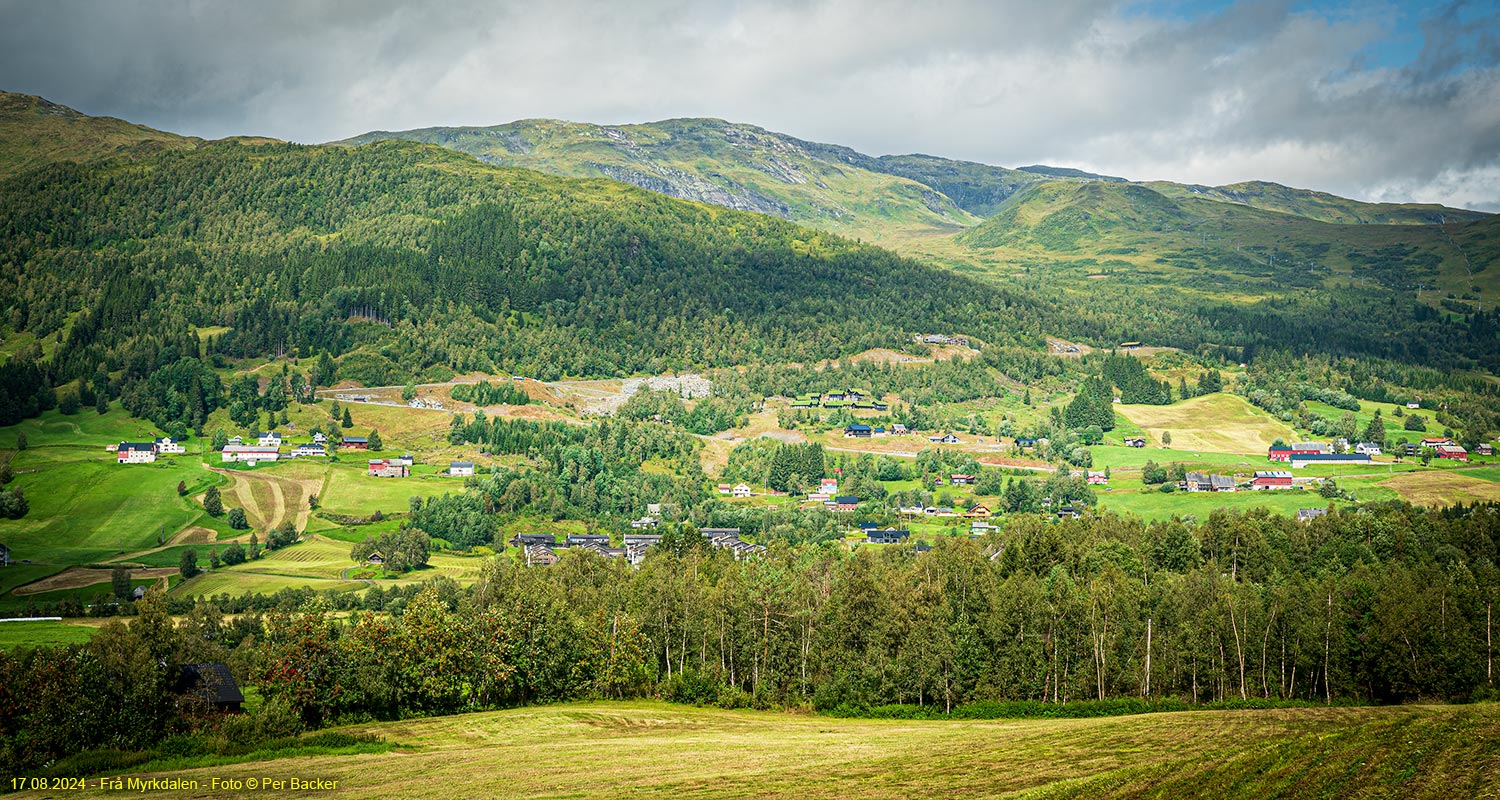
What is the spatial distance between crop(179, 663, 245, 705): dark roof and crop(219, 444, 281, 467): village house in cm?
13051

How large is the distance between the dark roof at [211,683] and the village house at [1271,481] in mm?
163129

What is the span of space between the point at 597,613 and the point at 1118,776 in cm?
5752

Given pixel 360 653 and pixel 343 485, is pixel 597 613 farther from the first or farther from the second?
pixel 343 485

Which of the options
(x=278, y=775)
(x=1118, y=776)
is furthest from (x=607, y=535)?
(x=1118, y=776)

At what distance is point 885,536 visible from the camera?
157 m

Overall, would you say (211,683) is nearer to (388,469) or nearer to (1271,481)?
(388,469)

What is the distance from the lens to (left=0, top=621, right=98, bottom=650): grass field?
3922 inches

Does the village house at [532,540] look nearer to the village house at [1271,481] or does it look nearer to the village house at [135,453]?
the village house at [135,453]

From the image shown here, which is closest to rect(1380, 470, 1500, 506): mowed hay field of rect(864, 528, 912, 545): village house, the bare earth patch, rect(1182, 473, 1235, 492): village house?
rect(1182, 473, 1235, 492): village house

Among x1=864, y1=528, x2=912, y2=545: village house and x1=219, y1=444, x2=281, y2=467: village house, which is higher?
x1=219, y1=444, x2=281, y2=467: village house

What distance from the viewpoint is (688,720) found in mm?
74062

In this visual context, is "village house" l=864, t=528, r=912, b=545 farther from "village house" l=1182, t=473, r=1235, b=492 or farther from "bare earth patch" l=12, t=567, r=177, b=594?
"bare earth patch" l=12, t=567, r=177, b=594

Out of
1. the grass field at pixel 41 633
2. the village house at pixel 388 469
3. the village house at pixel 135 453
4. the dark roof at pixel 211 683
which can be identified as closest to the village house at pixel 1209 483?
the village house at pixel 388 469

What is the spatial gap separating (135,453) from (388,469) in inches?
1785
